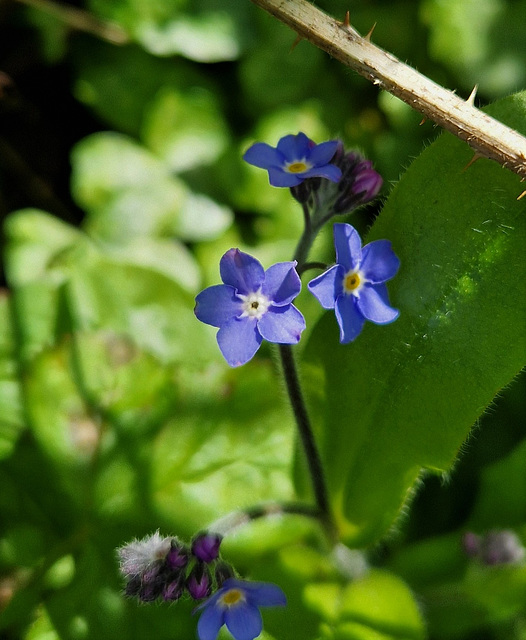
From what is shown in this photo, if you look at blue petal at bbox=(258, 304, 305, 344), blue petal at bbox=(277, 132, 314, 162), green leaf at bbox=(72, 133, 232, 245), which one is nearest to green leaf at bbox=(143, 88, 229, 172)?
green leaf at bbox=(72, 133, 232, 245)

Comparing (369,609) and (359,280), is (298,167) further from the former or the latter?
(369,609)

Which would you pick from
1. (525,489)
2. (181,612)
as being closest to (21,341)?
(181,612)

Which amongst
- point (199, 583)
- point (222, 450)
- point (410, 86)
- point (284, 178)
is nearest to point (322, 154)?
point (284, 178)

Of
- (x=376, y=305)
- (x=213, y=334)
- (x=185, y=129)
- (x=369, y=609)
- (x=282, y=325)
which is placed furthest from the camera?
(x=185, y=129)

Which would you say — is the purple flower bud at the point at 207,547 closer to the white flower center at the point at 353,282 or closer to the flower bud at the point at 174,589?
the flower bud at the point at 174,589

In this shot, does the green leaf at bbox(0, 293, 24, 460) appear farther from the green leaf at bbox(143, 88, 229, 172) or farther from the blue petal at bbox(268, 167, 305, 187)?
the blue petal at bbox(268, 167, 305, 187)

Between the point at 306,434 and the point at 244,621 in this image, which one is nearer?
the point at 244,621

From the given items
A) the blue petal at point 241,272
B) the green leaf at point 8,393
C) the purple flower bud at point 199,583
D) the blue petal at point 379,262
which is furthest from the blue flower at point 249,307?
the green leaf at point 8,393
